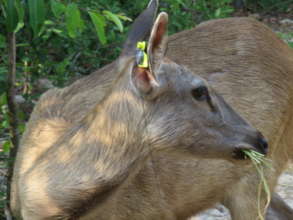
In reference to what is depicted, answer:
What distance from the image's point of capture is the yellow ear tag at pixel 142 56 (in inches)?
175

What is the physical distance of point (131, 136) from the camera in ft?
15.0

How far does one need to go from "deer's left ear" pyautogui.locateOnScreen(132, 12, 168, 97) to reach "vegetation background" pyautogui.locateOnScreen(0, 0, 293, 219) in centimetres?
58

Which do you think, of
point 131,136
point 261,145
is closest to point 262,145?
point 261,145

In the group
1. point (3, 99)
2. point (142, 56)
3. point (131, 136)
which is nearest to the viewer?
point (142, 56)

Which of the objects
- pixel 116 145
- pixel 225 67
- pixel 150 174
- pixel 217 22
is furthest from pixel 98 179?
pixel 217 22

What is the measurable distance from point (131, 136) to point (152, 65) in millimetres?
433

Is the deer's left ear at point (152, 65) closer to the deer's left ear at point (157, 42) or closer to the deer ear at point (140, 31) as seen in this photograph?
the deer's left ear at point (157, 42)

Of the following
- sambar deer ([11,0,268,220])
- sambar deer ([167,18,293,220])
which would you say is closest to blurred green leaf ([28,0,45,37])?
sambar deer ([11,0,268,220])

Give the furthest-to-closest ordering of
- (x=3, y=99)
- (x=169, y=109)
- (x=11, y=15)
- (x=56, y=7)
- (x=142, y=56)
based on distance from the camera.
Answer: (x=3, y=99) → (x=56, y=7) → (x=11, y=15) → (x=169, y=109) → (x=142, y=56)

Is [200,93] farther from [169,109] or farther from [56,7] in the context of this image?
[56,7]

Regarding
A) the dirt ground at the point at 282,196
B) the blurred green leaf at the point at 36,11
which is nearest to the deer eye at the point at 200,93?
the blurred green leaf at the point at 36,11

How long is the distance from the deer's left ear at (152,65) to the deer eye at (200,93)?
25cm

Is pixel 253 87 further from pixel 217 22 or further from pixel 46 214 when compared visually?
pixel 46 214

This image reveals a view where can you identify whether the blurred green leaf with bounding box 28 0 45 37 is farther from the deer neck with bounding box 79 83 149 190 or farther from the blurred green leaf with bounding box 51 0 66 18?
the deer neck with bounding box 79 83 149 190
